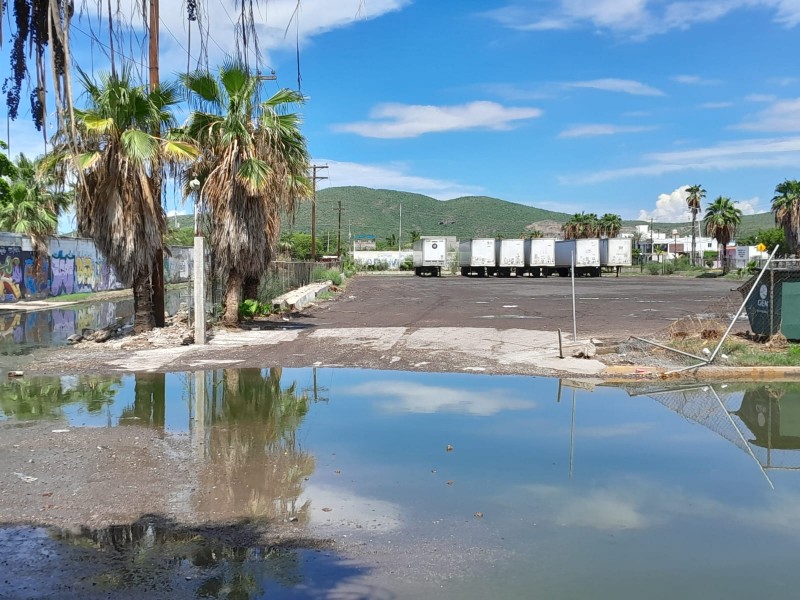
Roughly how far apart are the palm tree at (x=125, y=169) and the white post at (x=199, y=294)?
3.41 ft

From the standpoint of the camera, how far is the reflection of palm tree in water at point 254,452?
21.1 ft

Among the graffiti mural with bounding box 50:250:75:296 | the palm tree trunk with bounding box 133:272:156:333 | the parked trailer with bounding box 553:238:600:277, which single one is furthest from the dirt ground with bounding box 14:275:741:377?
the parked trailer with bounding box 553:238:600:277

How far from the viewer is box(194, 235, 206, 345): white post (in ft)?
56.4

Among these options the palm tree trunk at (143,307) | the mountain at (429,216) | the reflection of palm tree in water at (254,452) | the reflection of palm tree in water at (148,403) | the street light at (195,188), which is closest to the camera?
the reflection of palm tree in water at (254,452)

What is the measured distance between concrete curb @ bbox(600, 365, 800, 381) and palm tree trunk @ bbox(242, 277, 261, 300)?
43.7ft

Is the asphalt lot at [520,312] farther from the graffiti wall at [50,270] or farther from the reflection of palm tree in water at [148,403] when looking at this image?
the reflection of palm tree in water at [148,403]

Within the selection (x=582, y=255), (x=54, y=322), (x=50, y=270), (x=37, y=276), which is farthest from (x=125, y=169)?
(x=582, y=255)

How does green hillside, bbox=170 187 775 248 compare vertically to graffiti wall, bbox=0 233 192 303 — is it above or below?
above

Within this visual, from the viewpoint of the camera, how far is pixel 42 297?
112 feet

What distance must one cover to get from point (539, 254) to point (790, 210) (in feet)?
70.9

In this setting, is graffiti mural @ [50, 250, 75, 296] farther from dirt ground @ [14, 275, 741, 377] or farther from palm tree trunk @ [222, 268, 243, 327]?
palm tree trunk @ [222, 268, 243, 327]

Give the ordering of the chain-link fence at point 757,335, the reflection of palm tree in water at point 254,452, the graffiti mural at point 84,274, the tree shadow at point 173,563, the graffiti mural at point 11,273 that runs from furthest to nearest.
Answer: the graffiti mural at point 84,274, the graffiti mural at point 11,273, the chain-link fence at point 757,335, the reflection of palm tree in water at point 254,452, the tree shadow at point 173,563

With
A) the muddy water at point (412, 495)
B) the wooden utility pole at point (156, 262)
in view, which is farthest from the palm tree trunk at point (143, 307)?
the muddy water at point (412, 495)

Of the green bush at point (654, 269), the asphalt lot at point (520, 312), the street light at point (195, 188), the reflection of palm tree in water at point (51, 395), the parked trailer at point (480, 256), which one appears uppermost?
the street light at point (195, 188)
